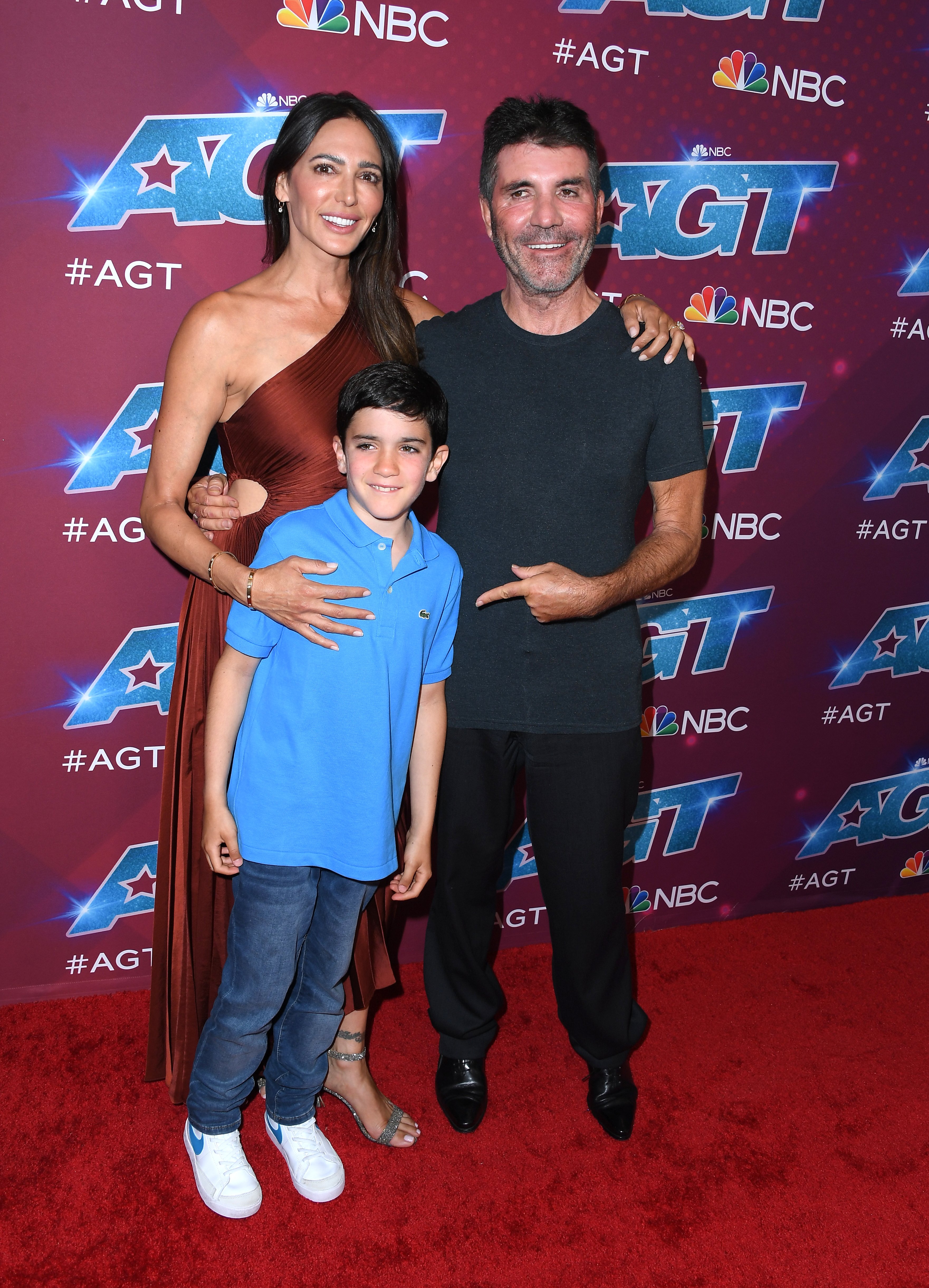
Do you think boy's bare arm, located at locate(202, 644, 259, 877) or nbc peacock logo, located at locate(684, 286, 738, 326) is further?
nbc peacock logo, located at locate(684, 286, 738, 326)

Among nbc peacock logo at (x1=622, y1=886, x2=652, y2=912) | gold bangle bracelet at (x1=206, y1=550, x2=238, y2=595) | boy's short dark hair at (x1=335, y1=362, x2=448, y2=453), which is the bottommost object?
nbc peacock logo at (x1=622, y1=886, x2=652, y2=912)

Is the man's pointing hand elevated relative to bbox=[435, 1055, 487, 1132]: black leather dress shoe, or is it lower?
elevated

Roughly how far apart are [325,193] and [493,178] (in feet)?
1.11

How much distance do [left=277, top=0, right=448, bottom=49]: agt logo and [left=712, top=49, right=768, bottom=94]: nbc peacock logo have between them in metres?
0.73

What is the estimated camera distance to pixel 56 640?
251 centimetres

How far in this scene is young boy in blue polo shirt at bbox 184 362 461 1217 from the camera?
70.5 inches

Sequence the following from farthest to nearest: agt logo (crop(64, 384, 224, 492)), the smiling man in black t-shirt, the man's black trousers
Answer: agt logo (crop(64, 384, 224, 492)), the man's black trousers, the smiling man in black t-shirt

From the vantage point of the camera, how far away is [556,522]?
2016mm

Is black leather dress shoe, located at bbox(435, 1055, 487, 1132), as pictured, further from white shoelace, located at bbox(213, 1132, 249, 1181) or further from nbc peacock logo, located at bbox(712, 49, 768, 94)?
nbc peacock logo, located at bbox(712, 49, 768, 94)

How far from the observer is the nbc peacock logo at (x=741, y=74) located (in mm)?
2619

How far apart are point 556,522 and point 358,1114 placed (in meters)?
1.34

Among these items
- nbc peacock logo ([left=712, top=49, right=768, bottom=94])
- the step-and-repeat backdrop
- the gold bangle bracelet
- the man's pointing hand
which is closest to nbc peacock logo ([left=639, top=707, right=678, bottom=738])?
the step-and-repeat backdrop

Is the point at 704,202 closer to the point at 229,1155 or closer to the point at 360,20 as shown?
the point at 360,20

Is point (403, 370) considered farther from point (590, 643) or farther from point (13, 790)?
point (13, 790)
